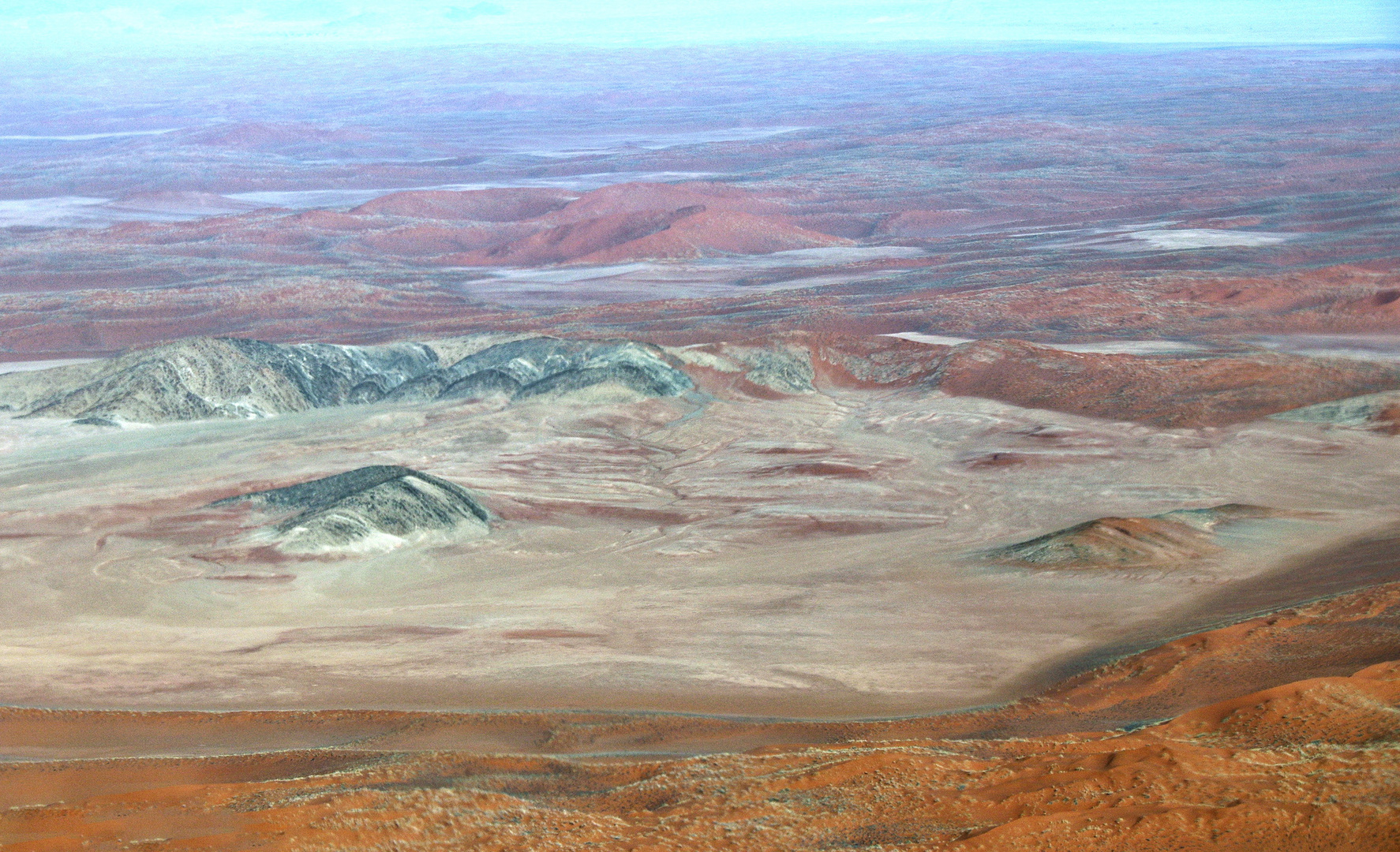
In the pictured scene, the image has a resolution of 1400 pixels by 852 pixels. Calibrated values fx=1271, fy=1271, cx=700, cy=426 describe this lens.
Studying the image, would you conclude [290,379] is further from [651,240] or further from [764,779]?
[651,240]

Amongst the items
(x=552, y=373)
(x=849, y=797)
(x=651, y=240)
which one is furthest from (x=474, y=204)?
(x=849, y=797)

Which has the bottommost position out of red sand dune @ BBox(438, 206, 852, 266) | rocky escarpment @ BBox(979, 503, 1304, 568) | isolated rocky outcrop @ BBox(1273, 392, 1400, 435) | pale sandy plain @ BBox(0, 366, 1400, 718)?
pale sandy plain @ BBox(0, 366, 1400, 718)

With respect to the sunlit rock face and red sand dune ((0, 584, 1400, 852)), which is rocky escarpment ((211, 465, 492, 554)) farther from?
the sunlit rock face

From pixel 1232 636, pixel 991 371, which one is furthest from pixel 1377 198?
pixel 1232 636

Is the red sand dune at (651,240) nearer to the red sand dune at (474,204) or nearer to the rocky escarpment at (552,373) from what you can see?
the red sand dune at (474,204)

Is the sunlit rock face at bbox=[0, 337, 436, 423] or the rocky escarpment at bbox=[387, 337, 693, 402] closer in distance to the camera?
the sunlit rock face at bbox=[0, 337, 436, 423]

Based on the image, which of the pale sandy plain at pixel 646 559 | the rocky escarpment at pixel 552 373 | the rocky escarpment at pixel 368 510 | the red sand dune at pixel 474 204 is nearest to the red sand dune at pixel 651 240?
the red sand dune at pixel 474 204

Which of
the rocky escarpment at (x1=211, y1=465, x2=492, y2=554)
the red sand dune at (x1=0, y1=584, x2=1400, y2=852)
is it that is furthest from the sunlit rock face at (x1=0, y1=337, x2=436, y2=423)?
the red sand dune at (x1=0, y1=584, x2=1400, y2=852)
